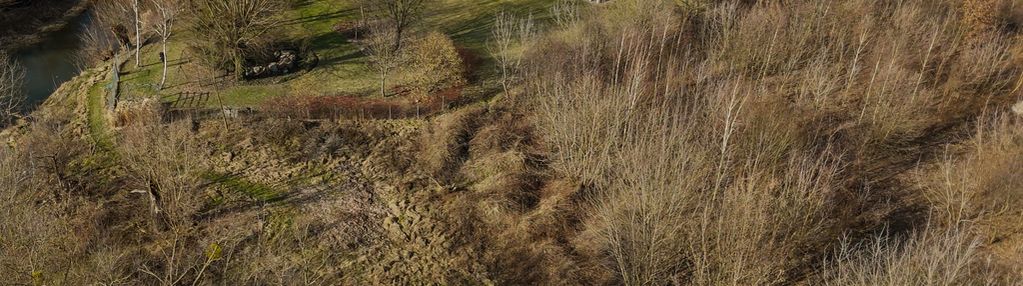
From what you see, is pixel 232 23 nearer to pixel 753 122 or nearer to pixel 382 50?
pixel 382 50

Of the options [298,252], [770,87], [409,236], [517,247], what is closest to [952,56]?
[770,87]

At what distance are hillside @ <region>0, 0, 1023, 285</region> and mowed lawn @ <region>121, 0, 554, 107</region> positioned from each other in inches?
10.6

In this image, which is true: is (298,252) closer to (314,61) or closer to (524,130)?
(524,130)

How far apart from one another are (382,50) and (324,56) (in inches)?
254

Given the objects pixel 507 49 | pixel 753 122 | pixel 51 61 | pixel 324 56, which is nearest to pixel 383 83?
pixel 324 56

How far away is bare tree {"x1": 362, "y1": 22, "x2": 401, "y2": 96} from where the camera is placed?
39781mm

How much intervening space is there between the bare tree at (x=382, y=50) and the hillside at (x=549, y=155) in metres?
0.24

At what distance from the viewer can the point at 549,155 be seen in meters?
32.5

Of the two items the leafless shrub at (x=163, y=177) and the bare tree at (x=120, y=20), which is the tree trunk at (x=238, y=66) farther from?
the bare tree at (x=120, y=20)

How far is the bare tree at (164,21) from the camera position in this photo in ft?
133

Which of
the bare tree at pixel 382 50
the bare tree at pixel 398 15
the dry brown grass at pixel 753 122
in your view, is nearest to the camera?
the dry brown grass at pixel 753 122

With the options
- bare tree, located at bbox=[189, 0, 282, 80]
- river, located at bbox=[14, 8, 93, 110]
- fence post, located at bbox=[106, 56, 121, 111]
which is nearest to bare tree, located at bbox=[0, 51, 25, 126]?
river, located at bbox=[14, 8, 93, 110]

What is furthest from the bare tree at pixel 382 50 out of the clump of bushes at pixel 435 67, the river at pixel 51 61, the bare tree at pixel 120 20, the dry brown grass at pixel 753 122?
the river at pixel 51 61

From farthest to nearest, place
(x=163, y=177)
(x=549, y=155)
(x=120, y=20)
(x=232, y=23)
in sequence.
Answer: (x=120, y=20)
(x=232, y=23)
(x=549, y=155)
(x=163, y=177)
